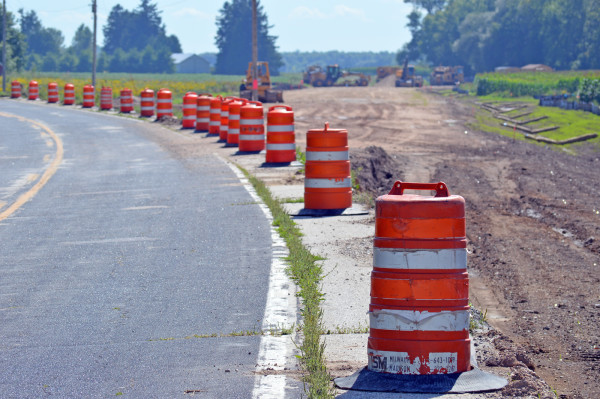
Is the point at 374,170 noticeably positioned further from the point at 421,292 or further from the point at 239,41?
the point at 239,41

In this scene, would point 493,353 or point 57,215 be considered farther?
point 57,215

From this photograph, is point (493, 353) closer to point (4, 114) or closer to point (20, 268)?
point (20, 268)

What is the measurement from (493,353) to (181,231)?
5545 millimetres

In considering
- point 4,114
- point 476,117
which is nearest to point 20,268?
point 4,114

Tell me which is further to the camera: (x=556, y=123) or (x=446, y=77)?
(x=446, y=77)

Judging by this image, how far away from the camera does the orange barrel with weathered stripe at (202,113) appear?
28444 mm

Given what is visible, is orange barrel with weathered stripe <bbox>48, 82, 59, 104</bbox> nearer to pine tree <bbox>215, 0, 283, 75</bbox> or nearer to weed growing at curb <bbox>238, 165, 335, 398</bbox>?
weed growing at curb <bbox>238, 165, 335, 398</bbox>

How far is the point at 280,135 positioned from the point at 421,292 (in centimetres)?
1300

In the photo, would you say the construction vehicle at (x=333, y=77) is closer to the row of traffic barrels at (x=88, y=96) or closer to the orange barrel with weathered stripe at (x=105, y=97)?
the row of traffic barrels at (x=88, y=96)

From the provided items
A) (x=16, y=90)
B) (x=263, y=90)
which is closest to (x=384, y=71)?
(x=263, y=90)

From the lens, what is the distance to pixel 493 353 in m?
6.40

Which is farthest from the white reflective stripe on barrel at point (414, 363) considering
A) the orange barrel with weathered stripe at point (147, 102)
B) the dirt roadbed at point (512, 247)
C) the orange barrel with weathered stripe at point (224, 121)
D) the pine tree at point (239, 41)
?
the pine tree at point (239, 41)

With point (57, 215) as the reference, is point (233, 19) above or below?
above

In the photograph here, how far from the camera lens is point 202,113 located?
28.6 m
